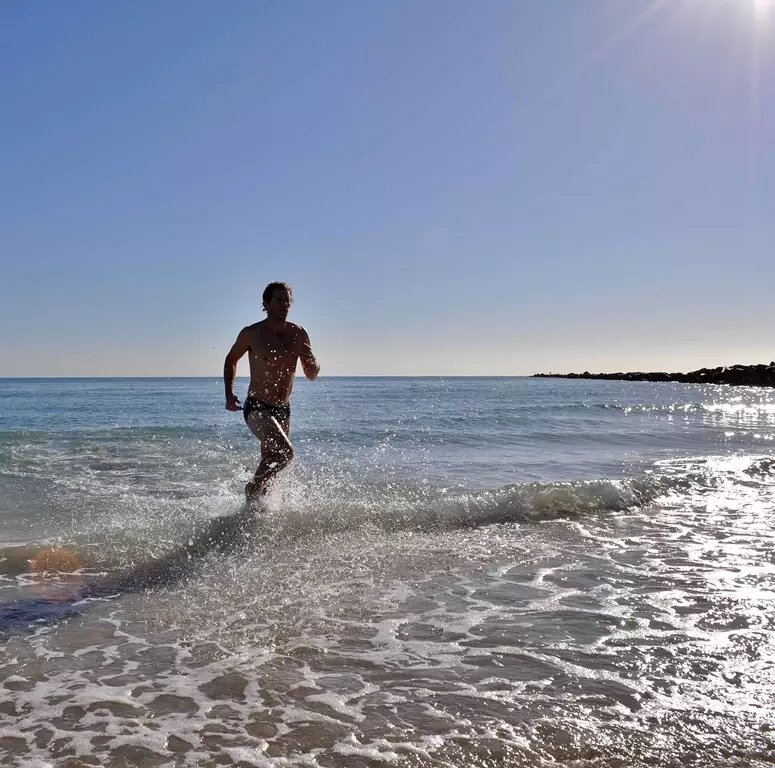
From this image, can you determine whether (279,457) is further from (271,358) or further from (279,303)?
(279,303)

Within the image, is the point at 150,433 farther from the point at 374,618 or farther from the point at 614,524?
the point at 374,618

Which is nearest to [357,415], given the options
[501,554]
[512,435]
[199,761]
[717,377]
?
[512,435]

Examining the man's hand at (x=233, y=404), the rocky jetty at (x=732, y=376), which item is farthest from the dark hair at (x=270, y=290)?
the rocky jetty at (x=732, y=376)

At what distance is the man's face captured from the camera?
6.70 m

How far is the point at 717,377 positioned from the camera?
6569cm

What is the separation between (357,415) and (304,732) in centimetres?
1986

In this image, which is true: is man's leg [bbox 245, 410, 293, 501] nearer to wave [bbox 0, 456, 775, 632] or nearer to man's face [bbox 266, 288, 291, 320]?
wave [bbox 0, 456, 775, 632]

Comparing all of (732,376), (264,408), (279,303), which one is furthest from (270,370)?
(732,376)

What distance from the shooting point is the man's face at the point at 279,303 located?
22.0 ft

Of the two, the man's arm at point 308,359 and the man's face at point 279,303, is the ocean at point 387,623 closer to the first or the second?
the man's arm at point 308,359

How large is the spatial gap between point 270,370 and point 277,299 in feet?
2.51

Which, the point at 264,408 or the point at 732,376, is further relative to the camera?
the point at 732,376

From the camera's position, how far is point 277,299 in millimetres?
6703

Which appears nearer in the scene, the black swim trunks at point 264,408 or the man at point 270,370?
the man at point 270,370
